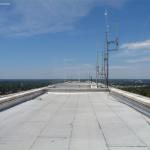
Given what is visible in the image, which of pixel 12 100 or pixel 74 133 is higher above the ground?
pixel 12 100

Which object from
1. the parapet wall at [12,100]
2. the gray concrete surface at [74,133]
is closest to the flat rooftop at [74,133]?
the gray concrete surface at [74,133]

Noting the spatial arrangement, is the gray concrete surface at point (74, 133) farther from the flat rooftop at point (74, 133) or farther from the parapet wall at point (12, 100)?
the parapet wall at point (12, 100)

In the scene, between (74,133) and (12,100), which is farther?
(12,100)

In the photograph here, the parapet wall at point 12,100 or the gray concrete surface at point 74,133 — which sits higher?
the parapet wall at point 12,100

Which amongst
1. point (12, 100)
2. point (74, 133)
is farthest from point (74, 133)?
point (12, 100)

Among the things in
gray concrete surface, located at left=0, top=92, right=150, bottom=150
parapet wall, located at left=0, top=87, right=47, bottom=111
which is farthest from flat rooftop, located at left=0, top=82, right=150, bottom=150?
parapet wall, located at left=0, top=87, right=47, bottom=111

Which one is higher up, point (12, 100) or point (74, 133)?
point (12, 100)

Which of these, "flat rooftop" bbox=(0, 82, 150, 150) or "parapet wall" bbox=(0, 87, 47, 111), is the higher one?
"parapet wall" bbox=(0, 87, 47, 111)

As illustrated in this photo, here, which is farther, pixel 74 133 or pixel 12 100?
pixel 12 100

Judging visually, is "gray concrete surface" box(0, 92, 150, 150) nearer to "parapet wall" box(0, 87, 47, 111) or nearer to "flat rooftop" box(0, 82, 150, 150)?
"flat rooftop" box(0, 82, 150, 150)

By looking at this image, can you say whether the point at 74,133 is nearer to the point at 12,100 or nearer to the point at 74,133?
the point at 74,133

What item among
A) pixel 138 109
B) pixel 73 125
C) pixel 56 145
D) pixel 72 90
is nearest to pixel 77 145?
pixel 56 145

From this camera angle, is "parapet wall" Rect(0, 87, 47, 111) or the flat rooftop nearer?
the flat rooftop

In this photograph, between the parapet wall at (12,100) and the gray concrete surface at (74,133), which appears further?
the parapet wall at (12,100)
